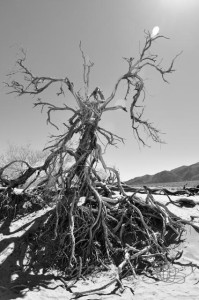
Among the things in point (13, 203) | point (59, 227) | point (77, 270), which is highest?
point (13, 203)

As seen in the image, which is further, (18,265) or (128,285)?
(18,265)

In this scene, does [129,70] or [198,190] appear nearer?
[129,70]

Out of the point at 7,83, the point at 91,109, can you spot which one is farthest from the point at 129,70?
the point at 7,83

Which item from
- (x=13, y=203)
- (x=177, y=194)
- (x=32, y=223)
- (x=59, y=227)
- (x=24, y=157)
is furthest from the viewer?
(x=24, y=157)

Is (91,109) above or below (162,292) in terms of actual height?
above

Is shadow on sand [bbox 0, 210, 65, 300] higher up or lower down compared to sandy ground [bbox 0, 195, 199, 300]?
higher up

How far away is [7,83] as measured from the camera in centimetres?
885

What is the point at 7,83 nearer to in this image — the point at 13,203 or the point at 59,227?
the point at 13,203

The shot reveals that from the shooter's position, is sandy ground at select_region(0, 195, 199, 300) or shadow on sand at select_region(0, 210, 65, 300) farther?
shadow on sand at select_region(0, 210, 65, 300)

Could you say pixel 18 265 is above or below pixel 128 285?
above

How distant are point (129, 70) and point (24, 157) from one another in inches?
1018

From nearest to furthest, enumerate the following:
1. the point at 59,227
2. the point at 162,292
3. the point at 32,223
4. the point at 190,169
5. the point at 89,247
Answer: the point at 162,292 < the point at 89,247 < the point at 59,227 < the point at 32,223 < the point at 190,169

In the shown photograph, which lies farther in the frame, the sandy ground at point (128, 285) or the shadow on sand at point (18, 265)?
the shadow on sand at point (18, 265)

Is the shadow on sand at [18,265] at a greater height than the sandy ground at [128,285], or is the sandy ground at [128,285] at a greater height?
the shadow on sand at [18,265]
